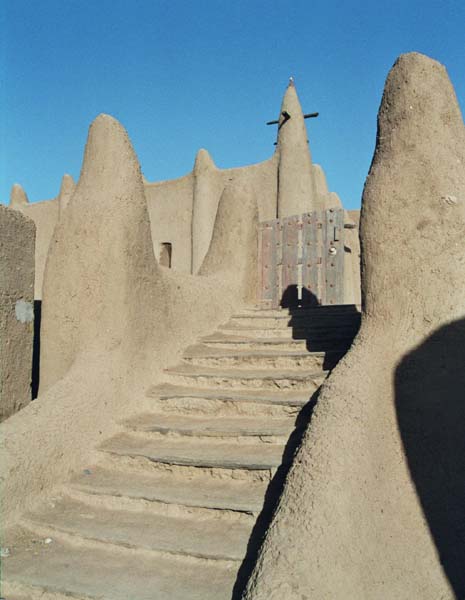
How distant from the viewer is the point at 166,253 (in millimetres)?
15133

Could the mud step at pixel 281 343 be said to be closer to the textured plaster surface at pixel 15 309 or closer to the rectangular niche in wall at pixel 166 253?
the textured plaster surface at pixel 15 309

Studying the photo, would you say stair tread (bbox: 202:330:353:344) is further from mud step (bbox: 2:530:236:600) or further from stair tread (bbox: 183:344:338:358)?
mud step (bbox: 2:530:236:600)

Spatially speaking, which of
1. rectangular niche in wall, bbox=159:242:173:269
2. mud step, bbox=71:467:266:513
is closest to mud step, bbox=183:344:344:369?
mud step, bbox=71:467:266:513

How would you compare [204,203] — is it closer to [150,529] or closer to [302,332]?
[302,332]

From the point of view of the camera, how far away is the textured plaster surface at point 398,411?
234 centimetres

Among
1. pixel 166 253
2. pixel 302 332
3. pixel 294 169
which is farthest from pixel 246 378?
pixel 166 253

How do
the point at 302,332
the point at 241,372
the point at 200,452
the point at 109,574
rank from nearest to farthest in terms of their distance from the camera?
the point at 109,574
the point at 200,452
the point at 241,372
the point at 302,332

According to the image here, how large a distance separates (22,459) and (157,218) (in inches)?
466

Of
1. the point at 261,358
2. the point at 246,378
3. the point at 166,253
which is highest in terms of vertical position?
the point at 166,253

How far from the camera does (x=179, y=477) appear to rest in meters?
3.37

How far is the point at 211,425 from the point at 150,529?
0.99 metres

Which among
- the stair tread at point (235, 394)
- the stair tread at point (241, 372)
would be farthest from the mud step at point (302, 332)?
the stair tread at point (235, 394)

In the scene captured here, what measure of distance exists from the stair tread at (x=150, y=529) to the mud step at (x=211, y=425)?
71 cm

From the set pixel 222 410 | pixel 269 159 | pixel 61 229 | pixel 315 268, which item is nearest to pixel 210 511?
pixel 222 410
